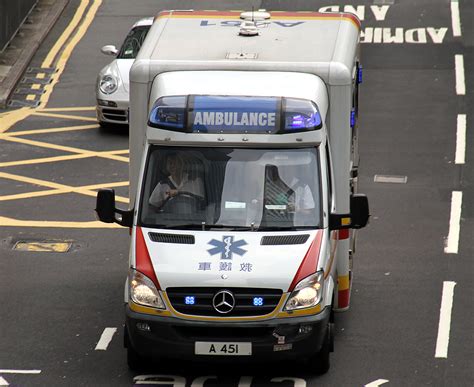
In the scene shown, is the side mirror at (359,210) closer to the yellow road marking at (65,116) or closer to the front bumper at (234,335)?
the front bumper at (234,335)

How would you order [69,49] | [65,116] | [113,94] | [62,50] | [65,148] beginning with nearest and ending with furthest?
[65,148] < [113,94] < [65,116] < [62,50] < [69,49]

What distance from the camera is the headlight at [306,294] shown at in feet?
43.2

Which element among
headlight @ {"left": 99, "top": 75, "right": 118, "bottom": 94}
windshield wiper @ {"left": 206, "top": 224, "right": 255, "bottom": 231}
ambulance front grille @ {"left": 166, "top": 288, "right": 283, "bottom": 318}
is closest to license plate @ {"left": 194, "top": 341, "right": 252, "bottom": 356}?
ambulance front grille @ {"left": 166, "top": 288, "right": 283, "bottom": 318}

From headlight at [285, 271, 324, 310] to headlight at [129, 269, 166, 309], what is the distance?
119cm

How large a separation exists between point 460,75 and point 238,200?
48.7ft

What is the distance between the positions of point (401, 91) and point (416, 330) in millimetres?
12209

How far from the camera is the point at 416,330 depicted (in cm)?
1516

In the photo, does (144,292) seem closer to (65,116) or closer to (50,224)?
(50,224)

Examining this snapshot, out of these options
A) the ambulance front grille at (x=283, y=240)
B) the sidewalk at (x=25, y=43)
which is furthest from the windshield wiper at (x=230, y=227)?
the sidewalk at (x=25, y=43)

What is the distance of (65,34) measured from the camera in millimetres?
31562

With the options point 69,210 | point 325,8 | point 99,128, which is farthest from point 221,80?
point 325,8

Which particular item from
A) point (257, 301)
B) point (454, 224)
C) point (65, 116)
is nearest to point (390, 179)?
point (454, 224)

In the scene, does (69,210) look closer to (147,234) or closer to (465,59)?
(147,234)

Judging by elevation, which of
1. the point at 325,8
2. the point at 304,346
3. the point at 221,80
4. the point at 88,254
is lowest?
the point at 325,8
